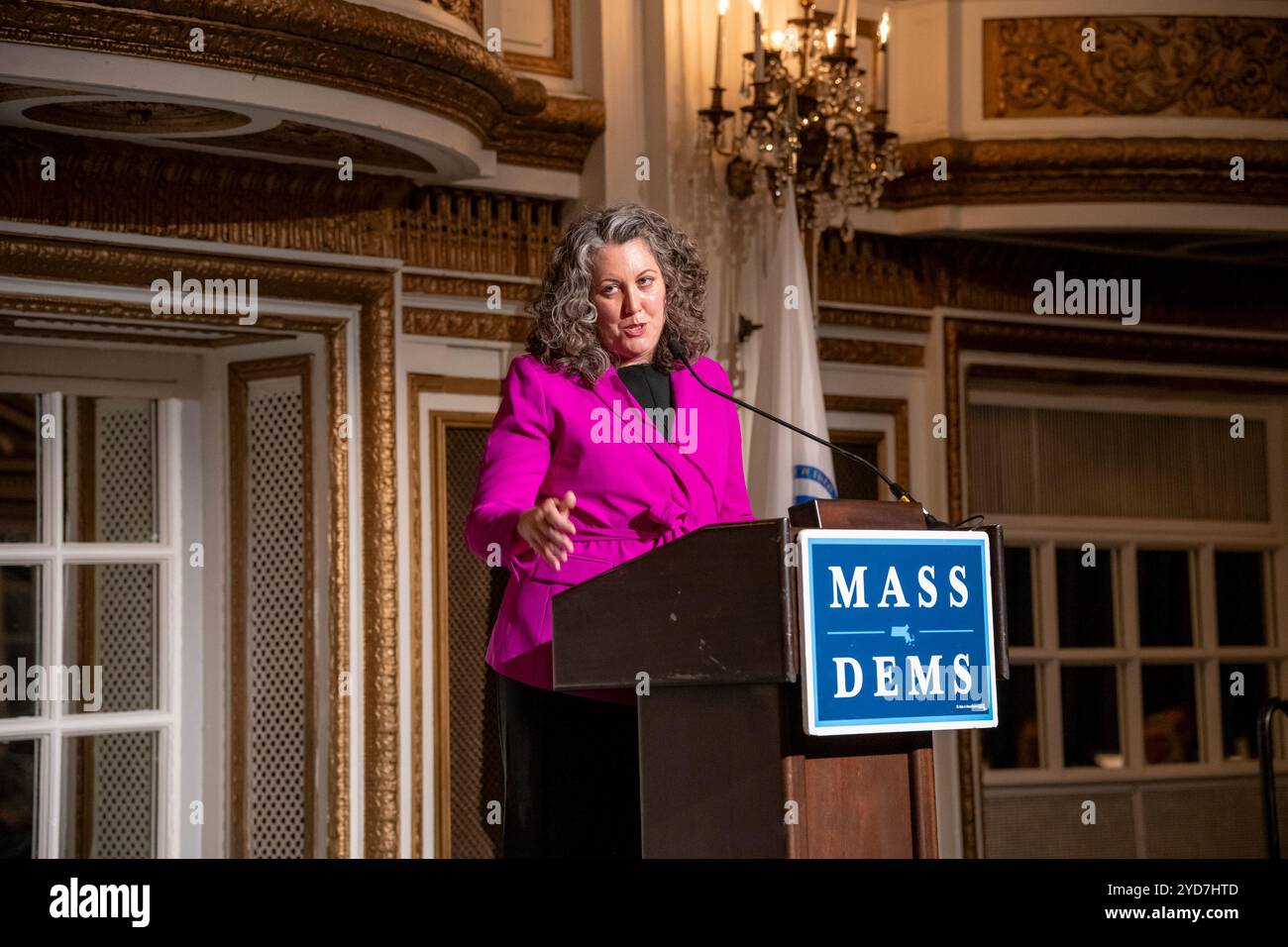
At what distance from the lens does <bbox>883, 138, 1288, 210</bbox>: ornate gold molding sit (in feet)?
17.9

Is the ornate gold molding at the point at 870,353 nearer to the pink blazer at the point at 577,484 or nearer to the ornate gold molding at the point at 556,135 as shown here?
the ornate gold molding at the point at 556,135

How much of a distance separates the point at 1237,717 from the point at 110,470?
4155 millimetres

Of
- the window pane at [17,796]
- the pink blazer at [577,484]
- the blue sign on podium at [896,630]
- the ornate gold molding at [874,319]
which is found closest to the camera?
the blue sign on podium at [896,630]

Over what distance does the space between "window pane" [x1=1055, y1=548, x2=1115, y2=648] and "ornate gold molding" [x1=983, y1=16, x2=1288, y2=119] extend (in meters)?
1.66

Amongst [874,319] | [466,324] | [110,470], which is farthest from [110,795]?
[874,319]

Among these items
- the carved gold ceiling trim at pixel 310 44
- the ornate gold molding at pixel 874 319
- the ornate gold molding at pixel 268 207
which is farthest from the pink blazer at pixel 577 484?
the ornate gold molding at pixel 874 319

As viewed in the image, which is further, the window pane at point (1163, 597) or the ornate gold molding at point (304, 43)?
the window pane at point (1163, 597)

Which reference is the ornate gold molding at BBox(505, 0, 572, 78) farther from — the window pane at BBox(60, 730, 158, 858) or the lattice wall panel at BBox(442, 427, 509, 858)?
the window pane at BBox(60, 730, 158, 858)

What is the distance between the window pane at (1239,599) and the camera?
21.4 feet

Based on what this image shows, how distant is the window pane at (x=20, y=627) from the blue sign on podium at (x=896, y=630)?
10.0 ft
